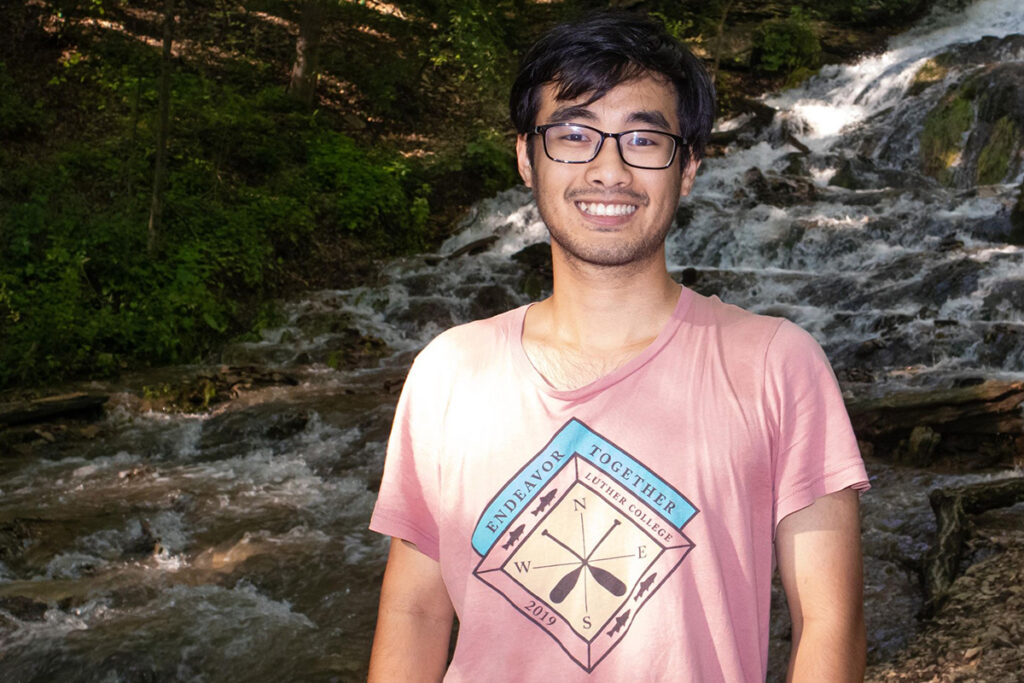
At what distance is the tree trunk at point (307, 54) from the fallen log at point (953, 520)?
512 inches

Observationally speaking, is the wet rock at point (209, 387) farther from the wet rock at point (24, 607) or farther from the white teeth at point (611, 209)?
the white teeth at point (611, 209)

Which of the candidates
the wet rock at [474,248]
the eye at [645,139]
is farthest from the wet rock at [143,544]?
the wet rock at [474,248]

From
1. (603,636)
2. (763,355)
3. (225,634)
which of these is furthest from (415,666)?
(225,634)

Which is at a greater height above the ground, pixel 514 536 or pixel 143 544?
pixel 514 536

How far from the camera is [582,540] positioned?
169 centimetres

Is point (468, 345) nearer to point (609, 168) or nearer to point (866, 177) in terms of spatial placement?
point (609, 168)

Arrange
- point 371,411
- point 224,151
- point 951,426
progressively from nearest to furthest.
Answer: point 951,426 < point 371,411 < point 224,151

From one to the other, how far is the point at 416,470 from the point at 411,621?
11.7 inches

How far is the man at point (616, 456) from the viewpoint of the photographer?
1630 mm

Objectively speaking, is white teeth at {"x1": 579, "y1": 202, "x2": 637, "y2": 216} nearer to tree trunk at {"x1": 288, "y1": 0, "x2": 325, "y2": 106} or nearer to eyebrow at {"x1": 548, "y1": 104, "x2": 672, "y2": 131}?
eyebrow at {"x1": 548, "y1": 104, "x2": 672, "y2": 131}

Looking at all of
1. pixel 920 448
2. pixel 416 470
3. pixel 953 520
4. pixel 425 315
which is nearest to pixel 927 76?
pixel 425 315

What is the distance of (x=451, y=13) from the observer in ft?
58.5

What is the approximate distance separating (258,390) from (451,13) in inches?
411

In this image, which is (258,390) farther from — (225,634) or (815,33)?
(815,33)
